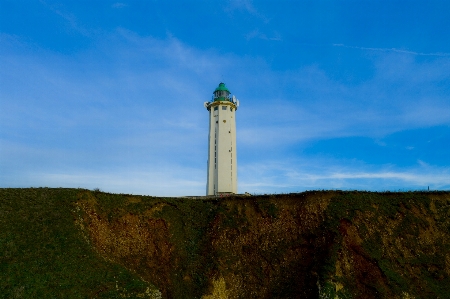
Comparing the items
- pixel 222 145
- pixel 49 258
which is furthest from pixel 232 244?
pixel 222 145

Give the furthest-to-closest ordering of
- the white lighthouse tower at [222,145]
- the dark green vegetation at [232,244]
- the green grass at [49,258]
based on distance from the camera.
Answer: the white lighthouse tower at [222,145] < the dark green vegetation at [232,244] < the green grass at [49,258]

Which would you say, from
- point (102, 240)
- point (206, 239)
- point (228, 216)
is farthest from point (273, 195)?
point (102, 240)

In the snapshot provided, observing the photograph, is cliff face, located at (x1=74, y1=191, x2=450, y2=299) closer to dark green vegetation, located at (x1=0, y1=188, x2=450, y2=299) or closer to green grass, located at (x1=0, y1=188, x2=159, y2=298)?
dark green vegetation, located at (x1=0, y1=188, x2=450, y2=299)

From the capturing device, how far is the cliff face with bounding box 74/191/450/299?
1242 inches

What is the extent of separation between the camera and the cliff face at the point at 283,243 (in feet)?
104

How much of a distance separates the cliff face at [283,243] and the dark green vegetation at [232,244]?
0.10 m

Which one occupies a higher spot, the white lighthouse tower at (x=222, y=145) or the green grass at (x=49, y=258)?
the white lighthouse tower at (x=222, y=145)

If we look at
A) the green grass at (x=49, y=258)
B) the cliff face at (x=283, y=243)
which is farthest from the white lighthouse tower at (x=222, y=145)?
the green grass at (x=49, y=258)

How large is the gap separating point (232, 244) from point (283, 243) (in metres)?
5.11

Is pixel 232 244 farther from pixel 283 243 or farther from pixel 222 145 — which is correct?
pixel 222 145

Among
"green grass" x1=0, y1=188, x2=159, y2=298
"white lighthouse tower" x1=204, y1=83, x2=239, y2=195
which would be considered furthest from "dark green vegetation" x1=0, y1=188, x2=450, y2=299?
"white lighthouse tower" x1=204, y1=83, x2=239, y2=195

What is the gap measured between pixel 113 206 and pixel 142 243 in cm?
471

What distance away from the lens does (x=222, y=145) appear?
53.8 meters

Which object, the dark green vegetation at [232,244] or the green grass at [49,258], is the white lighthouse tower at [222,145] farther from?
the green grass at [49,258]
